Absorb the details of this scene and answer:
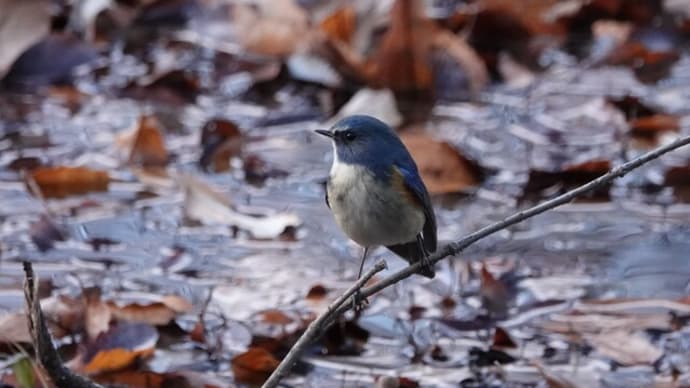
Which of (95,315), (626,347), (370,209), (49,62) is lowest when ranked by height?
(95,315)

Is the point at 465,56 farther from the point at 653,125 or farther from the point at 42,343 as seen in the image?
the point at 42,343

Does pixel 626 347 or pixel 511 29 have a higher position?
pixel 511 29

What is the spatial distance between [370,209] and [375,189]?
83 mm

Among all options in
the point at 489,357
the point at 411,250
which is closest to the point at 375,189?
the point at 411,250

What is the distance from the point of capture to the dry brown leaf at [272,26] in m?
7.38

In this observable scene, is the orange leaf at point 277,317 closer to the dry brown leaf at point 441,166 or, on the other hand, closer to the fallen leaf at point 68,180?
the dry brown leaf at point 441,166

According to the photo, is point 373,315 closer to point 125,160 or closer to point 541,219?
point 541,219

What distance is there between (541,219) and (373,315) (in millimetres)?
1161

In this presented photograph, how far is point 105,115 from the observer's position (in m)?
6.73

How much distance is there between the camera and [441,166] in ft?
18.8

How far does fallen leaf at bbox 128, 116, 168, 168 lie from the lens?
240 inches

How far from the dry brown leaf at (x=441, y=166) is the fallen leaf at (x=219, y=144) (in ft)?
2.74

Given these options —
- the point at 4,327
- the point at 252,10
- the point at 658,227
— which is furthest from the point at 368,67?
the point at 4,327

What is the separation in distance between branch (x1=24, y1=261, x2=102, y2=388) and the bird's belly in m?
0.81
